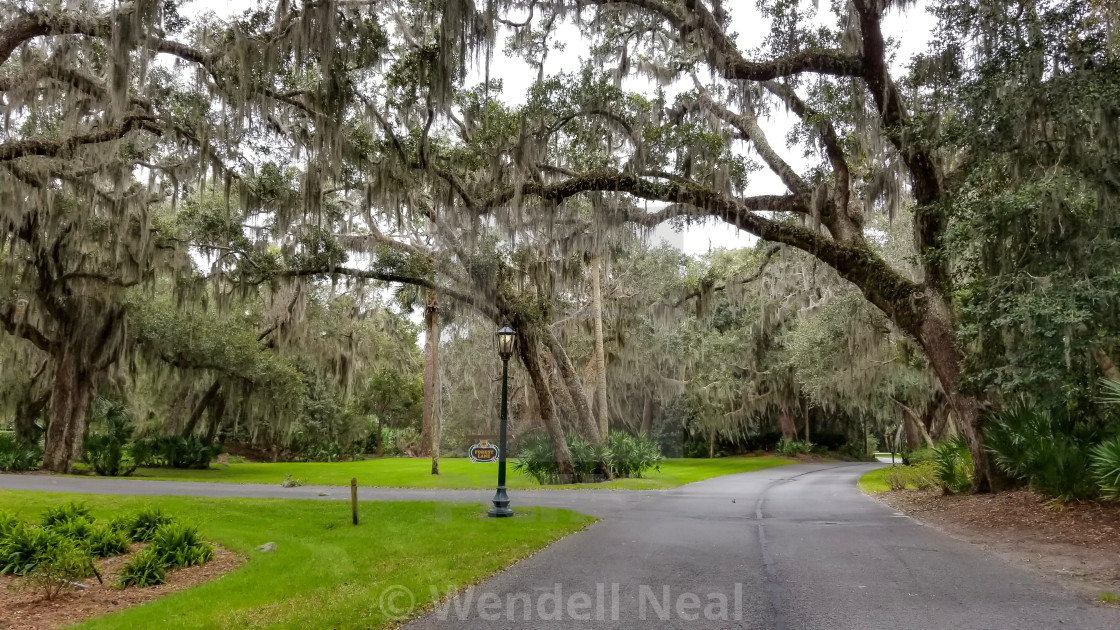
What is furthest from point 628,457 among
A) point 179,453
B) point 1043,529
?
point 179,453

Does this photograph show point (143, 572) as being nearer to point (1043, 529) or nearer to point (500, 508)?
point (500, 508)

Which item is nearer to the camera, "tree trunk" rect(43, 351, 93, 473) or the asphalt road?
the asphalt road

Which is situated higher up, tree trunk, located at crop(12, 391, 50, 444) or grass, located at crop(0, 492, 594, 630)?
tree trunk, located at crop(12, 391, 50, 444)

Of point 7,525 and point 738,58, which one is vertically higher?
point 738,58

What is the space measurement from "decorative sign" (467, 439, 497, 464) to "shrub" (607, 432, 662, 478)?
952 cm

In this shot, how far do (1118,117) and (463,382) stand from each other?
35895 mm

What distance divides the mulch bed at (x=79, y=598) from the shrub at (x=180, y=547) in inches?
4.3

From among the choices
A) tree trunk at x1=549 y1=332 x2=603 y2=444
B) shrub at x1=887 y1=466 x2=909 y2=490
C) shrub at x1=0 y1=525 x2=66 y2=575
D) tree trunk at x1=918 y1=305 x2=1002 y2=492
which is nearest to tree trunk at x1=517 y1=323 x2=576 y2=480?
tree trunk at x1=549 y1=332 x2=603 y2=444

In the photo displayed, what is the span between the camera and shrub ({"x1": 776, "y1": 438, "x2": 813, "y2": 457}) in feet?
136

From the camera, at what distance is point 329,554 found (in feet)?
27.0

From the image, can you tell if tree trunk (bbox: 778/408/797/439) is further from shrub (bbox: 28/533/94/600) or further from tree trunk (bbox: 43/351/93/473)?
shrub (bbox: 28/533/94/600)

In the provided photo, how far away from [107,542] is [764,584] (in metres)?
7.70

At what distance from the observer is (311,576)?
703 centimetres

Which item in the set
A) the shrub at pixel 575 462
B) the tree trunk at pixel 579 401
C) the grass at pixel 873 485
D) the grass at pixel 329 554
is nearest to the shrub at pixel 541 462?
the shrub at pixel 575 462
